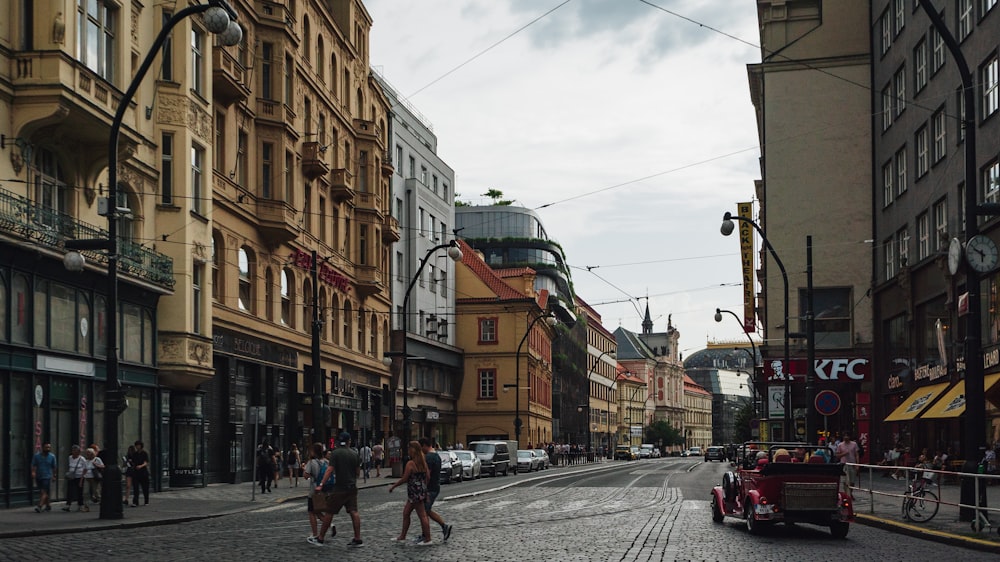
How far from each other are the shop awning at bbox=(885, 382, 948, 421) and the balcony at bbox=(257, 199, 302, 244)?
72.5ft

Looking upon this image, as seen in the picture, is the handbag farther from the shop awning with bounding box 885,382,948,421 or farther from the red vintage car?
the shop awning with bounding box 885,382,948,421

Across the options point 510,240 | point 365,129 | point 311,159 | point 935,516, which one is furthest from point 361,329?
point 510,240

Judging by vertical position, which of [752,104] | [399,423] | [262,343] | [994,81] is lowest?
[399,423]

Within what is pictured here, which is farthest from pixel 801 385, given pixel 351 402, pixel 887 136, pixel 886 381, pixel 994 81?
pixel 994 81

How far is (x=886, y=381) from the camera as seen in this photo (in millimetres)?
49906

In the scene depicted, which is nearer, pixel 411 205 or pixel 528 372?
pixel 411 205

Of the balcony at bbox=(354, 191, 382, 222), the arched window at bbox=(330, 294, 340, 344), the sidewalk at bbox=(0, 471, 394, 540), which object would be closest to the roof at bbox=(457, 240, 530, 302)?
the balcony at bbox=(354, 191, 382, 222)

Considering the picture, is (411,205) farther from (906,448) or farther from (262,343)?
(906,448)

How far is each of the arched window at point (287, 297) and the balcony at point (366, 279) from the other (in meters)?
9.77

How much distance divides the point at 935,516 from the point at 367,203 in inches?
1630

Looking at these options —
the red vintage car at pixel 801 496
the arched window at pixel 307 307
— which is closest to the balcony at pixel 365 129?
the arched window at pixel 307 307

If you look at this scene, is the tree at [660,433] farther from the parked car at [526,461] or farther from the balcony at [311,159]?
the balcony at [311,159]

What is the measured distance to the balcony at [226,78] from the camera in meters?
39.9

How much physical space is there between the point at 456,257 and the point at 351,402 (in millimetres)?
17503
